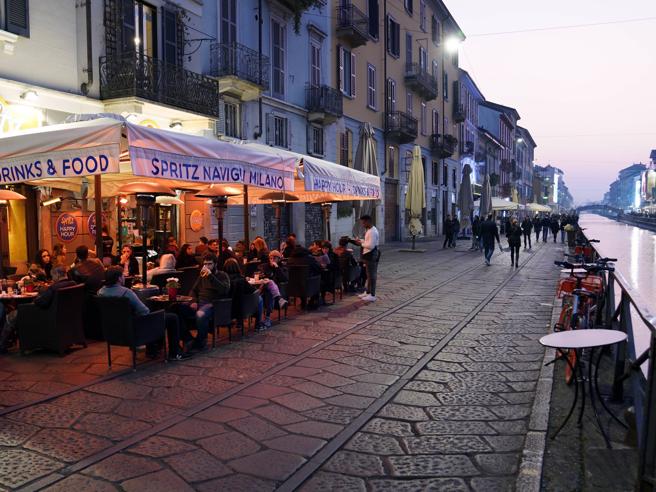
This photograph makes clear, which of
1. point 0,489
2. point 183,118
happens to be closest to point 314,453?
point 0,489

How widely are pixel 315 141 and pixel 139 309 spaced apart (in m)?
17.7

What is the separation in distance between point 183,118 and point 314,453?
40.0 ft

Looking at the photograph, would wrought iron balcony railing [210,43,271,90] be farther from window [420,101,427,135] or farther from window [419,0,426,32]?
window [419,0,426,32]

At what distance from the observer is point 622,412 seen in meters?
4.71

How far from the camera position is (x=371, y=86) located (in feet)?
92.0

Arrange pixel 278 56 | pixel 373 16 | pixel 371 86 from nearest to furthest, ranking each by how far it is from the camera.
→ pixel 278 56 < pixel 373 16 < pixel 371 86

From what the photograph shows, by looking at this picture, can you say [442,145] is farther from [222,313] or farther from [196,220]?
[222,313]

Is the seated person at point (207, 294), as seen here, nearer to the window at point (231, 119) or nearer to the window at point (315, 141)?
the window at point (231, 119)

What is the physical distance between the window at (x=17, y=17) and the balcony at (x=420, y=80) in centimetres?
2403

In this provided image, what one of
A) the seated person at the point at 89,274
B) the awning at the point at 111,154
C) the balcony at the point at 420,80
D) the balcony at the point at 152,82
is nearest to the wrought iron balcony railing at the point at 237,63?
the balcony at the point at 152,82

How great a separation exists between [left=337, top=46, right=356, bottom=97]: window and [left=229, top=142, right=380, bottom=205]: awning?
42.8ft

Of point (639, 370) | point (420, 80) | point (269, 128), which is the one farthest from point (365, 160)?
point (420, 80)

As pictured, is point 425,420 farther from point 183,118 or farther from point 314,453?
point 183,118

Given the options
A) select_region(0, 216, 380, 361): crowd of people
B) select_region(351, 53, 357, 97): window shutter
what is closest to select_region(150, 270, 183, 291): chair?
select_region(0, 216, 380, 361): crowd of people
